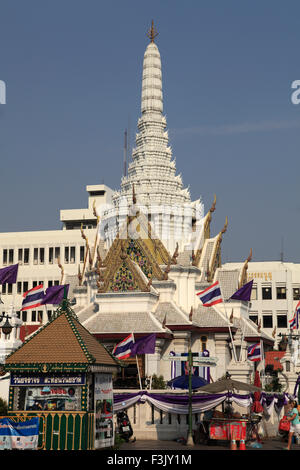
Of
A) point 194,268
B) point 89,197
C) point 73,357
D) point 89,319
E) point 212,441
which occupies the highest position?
point 89,197

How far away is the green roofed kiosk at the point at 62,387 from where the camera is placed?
19734 millimetres

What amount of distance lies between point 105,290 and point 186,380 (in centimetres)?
1147

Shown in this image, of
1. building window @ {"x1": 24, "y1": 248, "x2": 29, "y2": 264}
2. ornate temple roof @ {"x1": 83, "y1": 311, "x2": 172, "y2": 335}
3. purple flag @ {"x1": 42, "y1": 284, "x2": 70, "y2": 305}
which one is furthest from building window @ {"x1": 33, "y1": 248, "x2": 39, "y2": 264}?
purple flag @ {"x1": 42, "y1": 284, "x2": 70, "y2": 305}

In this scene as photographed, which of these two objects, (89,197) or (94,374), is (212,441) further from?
(89,197)

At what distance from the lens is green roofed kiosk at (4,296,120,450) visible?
1973cm

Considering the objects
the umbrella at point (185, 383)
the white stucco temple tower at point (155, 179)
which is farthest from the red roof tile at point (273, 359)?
the umbrella at point (185, 383)

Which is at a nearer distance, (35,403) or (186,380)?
(35,403)

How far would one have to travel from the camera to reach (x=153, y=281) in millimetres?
42656

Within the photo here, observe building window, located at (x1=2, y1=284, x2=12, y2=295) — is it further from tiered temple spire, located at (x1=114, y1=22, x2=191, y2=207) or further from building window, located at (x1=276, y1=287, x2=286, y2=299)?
tiered temple spire, located at (x1=114, y1=22, x2=191, y2=207)

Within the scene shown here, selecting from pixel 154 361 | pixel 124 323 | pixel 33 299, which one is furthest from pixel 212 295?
pixel 33 299

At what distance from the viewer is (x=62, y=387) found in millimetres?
20172

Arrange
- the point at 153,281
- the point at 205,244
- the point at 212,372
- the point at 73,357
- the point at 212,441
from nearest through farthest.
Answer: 1. the point at 73,357
2. the point at 212,441
3. the point at 212,372
4. the point at 153,281
5. the point at 205,244

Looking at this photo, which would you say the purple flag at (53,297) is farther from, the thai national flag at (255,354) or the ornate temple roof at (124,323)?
the thai national flag at (255,354)

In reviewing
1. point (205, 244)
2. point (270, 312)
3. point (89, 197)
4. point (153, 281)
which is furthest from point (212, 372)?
point (89, 197)
